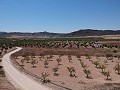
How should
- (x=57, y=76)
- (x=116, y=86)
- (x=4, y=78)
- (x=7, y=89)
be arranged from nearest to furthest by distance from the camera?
(x=7, y=89), (x=116, y=86), (x=4, y=78), (x=57, y=76)

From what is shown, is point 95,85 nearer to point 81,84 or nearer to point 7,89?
point 81,84

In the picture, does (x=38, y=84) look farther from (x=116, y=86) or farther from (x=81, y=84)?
(x=116, y=86)

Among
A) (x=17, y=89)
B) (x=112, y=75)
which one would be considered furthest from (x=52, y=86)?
(x=112, y=75)

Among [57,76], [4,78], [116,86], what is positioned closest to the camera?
[116,86]

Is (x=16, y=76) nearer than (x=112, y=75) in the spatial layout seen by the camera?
Yes

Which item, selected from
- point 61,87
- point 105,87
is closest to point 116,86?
point 105,87

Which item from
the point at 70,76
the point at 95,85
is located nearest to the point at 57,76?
the point at 70,76

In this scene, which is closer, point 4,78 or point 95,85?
point 95,85
